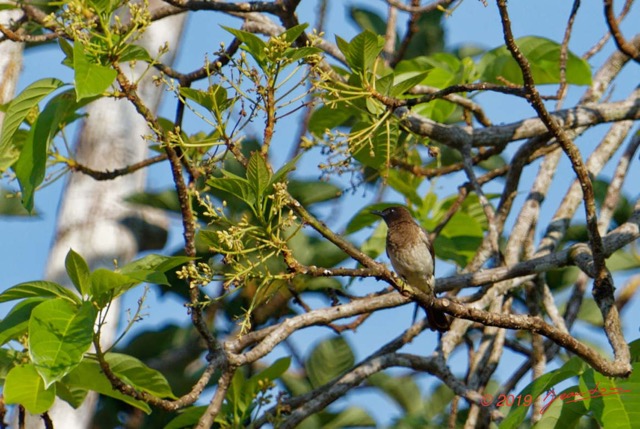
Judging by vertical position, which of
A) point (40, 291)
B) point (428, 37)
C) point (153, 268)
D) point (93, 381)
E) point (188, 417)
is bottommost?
point (188, 417)

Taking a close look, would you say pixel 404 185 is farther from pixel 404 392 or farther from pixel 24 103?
pixel 24 103

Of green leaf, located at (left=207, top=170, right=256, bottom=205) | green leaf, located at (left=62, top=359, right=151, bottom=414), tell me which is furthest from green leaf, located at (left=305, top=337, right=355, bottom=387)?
green leaf, located at (left=207, top=170, right=256, bottom=205)

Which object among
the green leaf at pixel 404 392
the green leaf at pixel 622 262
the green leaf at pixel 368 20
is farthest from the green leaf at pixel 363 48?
the green leaf at pixel 368 20

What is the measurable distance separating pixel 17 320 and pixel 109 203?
227cm

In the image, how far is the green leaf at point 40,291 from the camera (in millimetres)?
3295

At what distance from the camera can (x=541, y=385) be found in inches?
133

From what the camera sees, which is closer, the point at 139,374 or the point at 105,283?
the point at 105,283

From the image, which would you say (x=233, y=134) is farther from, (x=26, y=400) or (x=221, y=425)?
(x=221, y=425)

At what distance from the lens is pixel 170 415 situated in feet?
18.6

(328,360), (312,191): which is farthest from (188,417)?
(312,191)

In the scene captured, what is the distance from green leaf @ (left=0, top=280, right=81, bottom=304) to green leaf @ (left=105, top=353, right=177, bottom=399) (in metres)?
0.58

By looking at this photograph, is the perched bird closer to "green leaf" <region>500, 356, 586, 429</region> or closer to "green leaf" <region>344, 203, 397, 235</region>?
"green leaf" <region>344, 203, 397, 235</region>

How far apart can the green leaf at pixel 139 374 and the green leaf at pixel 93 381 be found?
0.13m

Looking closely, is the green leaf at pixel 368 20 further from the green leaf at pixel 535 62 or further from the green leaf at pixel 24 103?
the green leaf at pixel 24 103
